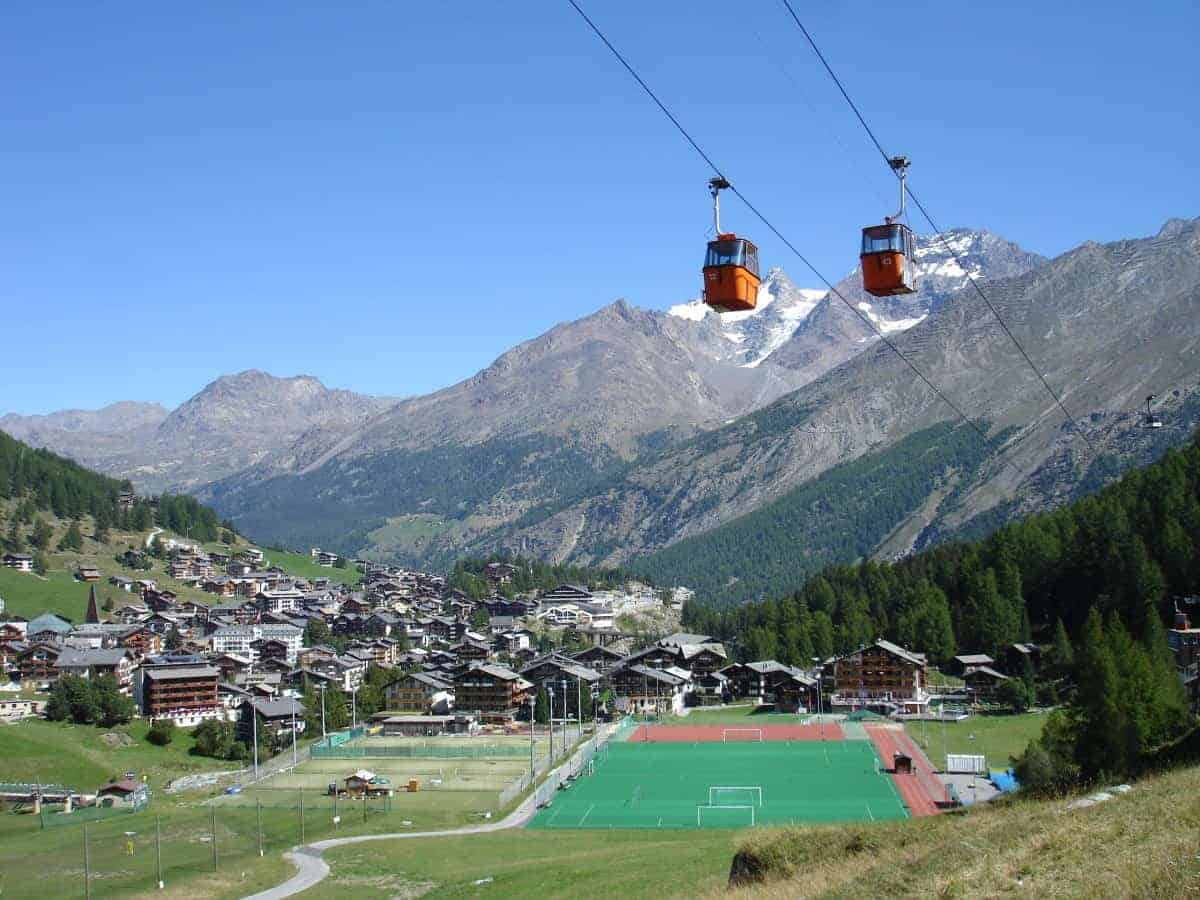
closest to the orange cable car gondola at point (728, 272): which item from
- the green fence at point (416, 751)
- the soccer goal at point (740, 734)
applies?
the green fence at point (416, 751)

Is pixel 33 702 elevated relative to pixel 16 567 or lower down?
lower down

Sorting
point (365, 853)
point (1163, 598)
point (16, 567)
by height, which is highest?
point (16, 567)

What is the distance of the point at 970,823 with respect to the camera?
30453 millimetres

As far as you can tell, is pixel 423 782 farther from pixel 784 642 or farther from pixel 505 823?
pixel 784 642

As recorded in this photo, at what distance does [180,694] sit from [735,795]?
5502 centimetres

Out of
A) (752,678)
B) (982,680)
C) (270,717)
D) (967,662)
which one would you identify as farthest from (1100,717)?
(752,678)

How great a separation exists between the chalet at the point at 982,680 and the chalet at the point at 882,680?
4184 millimetres

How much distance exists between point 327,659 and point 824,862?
124862 mm

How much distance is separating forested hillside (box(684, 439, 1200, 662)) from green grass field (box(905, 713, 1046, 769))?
10.9 m

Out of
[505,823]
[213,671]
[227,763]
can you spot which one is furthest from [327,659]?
[505,823]

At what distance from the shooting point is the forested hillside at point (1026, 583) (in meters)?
110

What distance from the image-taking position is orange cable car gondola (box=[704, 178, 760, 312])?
35.6 metres

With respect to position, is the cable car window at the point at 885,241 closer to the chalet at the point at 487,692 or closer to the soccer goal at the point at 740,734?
the soccer goal at the point at 740,734

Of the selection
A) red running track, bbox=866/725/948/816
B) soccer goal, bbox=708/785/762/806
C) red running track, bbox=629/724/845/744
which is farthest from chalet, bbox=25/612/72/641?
red running track, bbox=866/725/948/816
